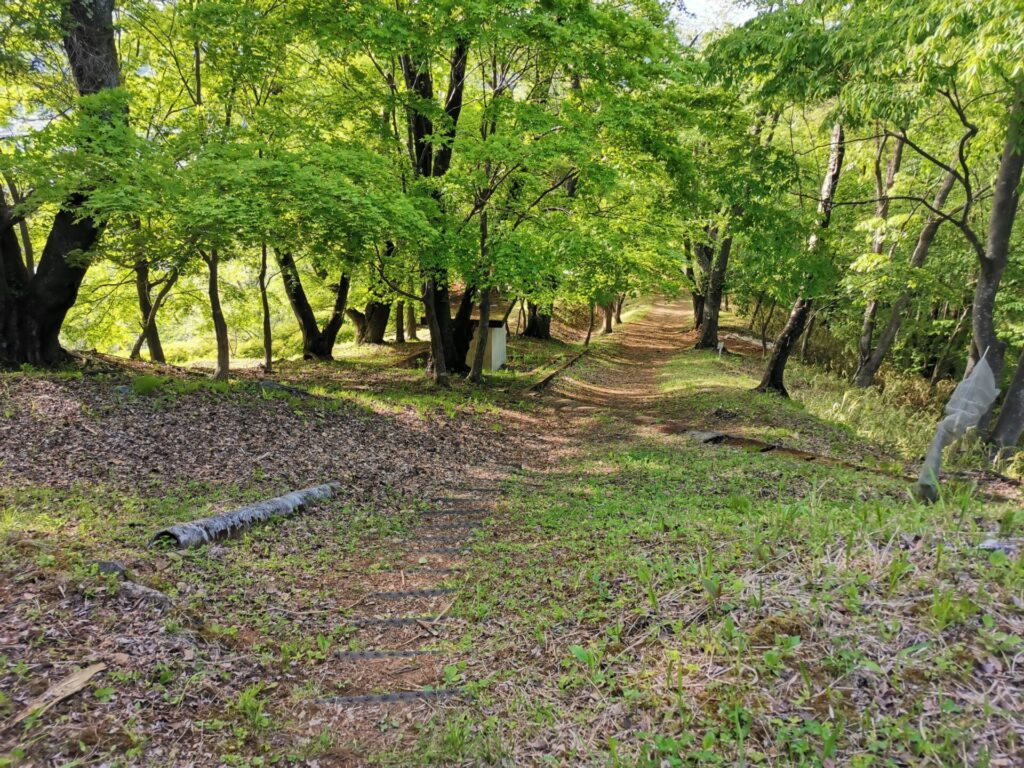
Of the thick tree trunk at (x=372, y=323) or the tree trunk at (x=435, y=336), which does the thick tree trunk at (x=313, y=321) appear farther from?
the tree trunk at (x=435, y=336)

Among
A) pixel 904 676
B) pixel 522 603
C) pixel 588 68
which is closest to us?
pixel 904 676

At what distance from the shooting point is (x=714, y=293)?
21344 millimetres

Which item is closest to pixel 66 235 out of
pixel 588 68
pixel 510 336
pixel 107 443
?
pixel 107 443

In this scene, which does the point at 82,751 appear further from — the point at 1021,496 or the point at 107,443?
the point at 1021,496

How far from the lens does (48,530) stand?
15.0ft

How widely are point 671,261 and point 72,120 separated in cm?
1222

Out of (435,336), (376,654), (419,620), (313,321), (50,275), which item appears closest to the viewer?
(376,654)

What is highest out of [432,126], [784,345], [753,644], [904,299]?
[432,126]

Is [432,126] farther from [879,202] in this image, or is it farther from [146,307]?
[879,202]

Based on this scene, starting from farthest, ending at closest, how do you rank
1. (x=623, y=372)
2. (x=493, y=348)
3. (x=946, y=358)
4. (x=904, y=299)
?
(x=623, y=372), (x=946, y=358), (x=493, y=348), (x=904, y=299)

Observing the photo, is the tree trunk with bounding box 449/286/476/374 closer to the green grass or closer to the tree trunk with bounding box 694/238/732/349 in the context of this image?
the tree trunk with bounding box 694/238/732/349

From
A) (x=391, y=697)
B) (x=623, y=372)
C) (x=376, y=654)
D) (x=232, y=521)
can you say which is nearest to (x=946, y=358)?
(x=623, y=372)

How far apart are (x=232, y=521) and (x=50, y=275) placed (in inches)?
300

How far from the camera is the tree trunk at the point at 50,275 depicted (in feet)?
29.5
